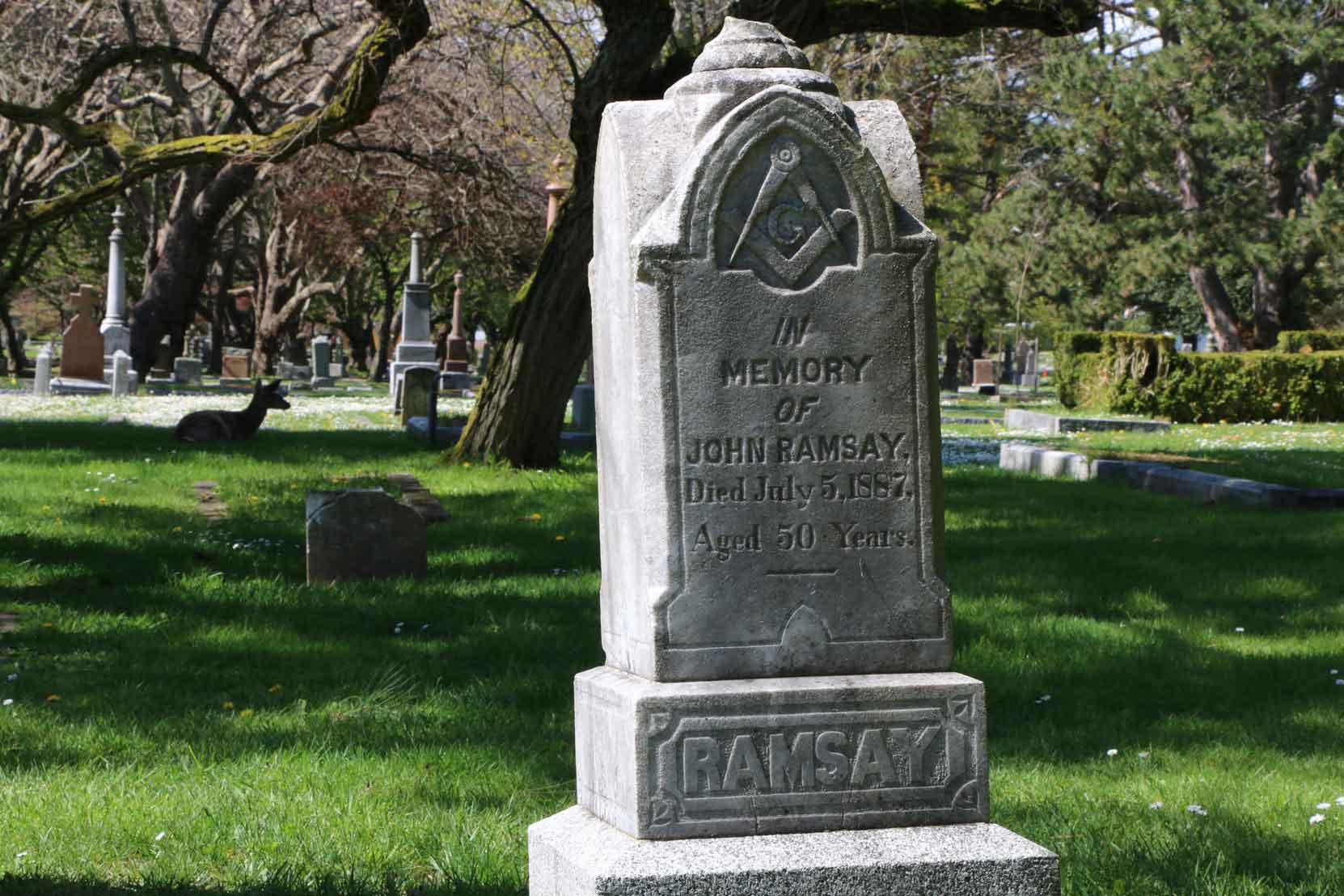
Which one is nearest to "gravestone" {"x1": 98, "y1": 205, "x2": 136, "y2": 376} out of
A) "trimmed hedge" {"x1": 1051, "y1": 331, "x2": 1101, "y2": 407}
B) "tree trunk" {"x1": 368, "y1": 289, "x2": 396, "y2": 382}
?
"tree trunk" {"x1": 368, "y1": 289, "x2": 396, "y2": 382}

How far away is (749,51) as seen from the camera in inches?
159

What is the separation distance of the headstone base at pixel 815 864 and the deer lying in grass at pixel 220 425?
1576cm

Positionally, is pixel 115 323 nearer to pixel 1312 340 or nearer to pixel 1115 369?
pixel 1115 369

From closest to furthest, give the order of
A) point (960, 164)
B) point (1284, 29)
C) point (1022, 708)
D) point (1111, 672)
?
1. point (1022, 708)
2. point (1111, 672)
3. point (1284, 29)
4. point (960, 164)

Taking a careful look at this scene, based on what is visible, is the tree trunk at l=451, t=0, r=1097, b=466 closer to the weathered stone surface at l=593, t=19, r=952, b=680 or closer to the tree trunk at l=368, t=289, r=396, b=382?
the weathered stone surface at l=593, t=19, r=952, b=680

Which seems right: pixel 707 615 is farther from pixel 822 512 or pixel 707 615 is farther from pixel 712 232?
pixel 712 232

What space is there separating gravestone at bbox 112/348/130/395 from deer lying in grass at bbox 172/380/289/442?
13.1 m

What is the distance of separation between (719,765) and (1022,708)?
3.11 metres

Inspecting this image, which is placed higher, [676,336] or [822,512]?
[676,336]

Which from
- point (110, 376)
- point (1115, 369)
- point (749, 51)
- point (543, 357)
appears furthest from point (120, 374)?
point (749, 51)

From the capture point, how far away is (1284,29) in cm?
3142

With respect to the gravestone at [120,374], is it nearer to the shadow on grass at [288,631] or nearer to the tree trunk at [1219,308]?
the shadow on grass at [288,631]

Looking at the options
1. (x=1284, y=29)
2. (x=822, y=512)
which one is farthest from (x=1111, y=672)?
(x=1284, y=29)

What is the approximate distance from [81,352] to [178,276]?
117 inches
